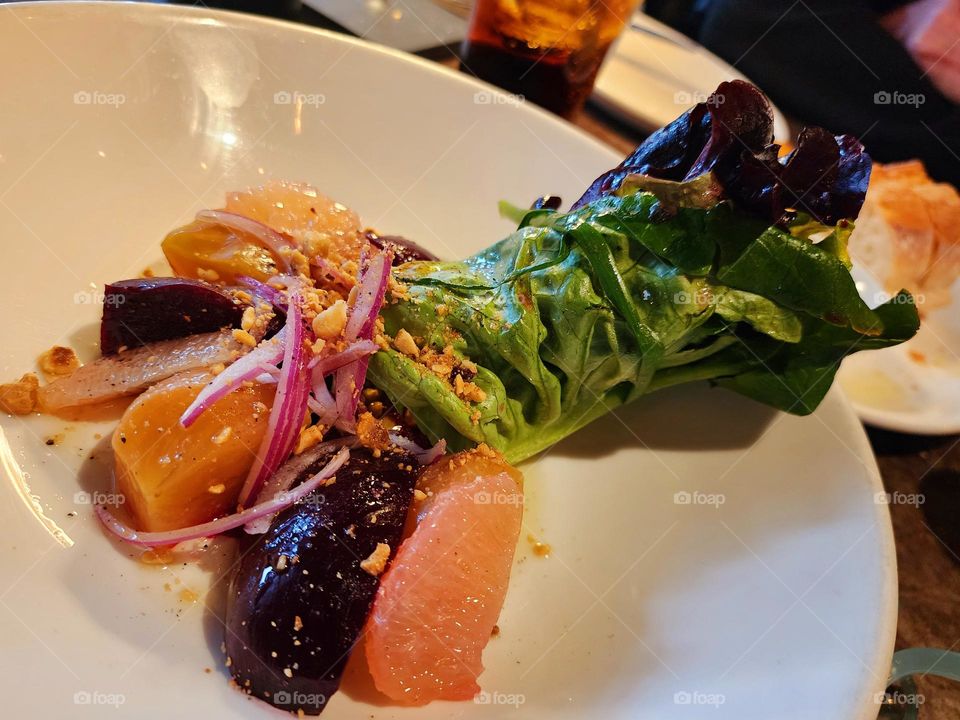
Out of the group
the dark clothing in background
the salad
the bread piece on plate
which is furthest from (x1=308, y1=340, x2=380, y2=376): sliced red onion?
the dark clothing in background

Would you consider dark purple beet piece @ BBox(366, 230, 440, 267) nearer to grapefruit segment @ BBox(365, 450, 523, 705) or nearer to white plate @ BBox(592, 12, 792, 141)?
grapefruit segment @ BBox(365, 450, 523, 705)

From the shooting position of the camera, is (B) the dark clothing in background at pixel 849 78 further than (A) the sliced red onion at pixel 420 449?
Yes

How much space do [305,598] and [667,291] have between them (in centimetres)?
108

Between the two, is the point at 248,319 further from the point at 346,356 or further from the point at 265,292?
the point at 346,356

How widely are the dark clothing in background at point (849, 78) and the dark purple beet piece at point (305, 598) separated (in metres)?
3.97

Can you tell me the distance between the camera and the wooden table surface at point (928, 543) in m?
1.95

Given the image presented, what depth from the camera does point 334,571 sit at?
1.35m

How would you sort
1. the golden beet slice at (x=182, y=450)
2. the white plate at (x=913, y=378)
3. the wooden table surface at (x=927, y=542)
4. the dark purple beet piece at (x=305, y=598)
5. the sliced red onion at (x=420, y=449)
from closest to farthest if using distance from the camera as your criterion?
1. the dark purple beet piece at (x=305, y=598)
2. the golden beet slice at (x=182, y=450)
3. the sliced red onion at (x=420, y=449)
4. the wooden table surface at (x=927, y=542)
5. the white plate at (x=913, y=378)

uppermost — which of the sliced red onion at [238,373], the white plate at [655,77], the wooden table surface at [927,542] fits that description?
the white plate at [655,77]

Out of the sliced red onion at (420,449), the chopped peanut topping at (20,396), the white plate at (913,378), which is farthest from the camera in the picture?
the white plate at (913,378)

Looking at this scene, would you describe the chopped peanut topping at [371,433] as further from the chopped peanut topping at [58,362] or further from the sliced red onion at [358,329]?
the chopped peanut topping at [58,362]

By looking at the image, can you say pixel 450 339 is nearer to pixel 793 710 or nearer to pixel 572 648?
pixel 572 648

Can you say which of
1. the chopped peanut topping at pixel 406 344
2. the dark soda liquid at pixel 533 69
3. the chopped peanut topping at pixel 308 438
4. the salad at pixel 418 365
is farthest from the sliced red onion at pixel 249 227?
the dark soda liquid at pixel 533 69

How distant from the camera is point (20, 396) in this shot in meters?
1.55
